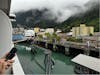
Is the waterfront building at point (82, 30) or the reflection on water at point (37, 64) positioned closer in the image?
the reflection on water at point (37, 64)

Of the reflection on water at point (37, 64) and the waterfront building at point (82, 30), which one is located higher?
the waterfront building at point (82, 30)

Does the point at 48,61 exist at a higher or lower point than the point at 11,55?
lower

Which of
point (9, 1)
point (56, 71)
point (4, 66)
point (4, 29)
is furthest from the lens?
point (56, 71)

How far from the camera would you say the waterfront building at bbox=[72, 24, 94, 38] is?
1886 centimetres

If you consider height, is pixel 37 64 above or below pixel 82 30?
below

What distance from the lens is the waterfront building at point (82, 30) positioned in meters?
18.9

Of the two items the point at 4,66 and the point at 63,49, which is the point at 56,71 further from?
the point at 4,66

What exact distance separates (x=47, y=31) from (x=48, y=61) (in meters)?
18.0

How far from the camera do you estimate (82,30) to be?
1977cm

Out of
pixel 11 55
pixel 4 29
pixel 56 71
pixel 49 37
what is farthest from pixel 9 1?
pixel 49 37

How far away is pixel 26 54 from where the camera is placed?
15.6 m

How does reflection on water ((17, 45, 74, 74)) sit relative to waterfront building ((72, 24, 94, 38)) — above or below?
below

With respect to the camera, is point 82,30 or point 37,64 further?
point 82,30

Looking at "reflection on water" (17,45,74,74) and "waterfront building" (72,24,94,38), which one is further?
"waterfront building" (72,24,94,38)
